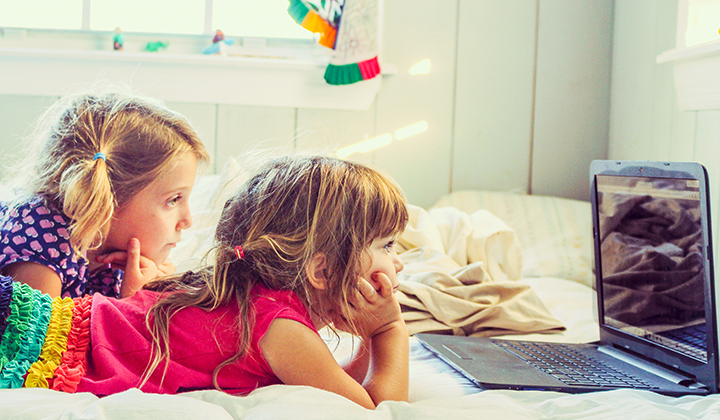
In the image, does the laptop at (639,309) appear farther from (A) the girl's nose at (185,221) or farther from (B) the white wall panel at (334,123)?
(B) the white wall panel at (334,123)

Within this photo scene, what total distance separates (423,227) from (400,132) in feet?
2.18

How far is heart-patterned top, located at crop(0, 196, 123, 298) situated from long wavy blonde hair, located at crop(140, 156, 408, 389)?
0.21m

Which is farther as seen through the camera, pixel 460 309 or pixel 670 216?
pixel 460 309

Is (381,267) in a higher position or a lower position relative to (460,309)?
higher

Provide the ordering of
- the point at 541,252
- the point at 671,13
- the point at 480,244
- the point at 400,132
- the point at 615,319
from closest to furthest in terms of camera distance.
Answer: the point at 615,319, the point at 480,244, the point at 671,13, the point at 541,252, the point at 400,132

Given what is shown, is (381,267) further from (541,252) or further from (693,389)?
(541,252)

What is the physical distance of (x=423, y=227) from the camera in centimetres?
159

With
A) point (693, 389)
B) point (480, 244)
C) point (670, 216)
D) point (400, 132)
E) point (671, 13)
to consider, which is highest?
point (671, 13)

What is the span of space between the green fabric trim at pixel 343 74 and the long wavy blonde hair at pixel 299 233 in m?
1.20

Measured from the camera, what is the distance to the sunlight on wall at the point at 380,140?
2.16 meters

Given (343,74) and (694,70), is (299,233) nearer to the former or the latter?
(694,70)

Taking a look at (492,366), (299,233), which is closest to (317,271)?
(299,233)

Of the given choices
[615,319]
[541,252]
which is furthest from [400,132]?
[615,319]

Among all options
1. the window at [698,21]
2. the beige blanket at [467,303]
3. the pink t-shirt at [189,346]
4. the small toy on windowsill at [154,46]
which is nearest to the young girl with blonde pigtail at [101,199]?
the pink t-shirt at [189,346]
